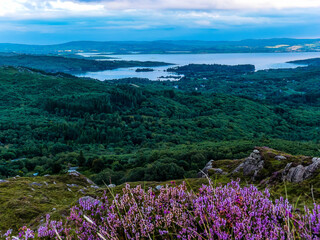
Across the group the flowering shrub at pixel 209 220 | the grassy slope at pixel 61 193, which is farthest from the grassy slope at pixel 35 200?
the flowering shrub at pixel 209 220

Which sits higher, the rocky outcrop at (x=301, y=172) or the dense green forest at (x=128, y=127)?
the rocky outcrop at (x=301, y=172)

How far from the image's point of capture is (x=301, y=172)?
838cm

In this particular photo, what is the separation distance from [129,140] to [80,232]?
202ft

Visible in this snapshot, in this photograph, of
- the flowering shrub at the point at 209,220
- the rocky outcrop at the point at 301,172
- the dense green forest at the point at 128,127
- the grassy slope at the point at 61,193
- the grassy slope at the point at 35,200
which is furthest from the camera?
the dense green forest at the point at 128,127

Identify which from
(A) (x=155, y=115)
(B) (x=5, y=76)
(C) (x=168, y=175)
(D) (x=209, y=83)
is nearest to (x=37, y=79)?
(B) (x=5, y=76)

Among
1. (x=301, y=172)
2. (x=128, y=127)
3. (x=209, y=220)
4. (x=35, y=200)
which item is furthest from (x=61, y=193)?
(x=128, y=127)

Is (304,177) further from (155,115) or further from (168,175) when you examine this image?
(155,115)

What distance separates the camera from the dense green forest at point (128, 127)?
29891 mm

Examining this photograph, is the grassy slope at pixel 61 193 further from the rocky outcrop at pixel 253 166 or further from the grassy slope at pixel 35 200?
the rocky outcrop at pixel 253 166

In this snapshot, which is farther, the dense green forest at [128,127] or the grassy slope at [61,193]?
the dense green forest at [128,127]

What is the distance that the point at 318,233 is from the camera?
2463mm

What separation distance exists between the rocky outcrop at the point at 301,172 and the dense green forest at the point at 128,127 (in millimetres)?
8825

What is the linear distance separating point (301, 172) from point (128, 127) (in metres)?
69.3

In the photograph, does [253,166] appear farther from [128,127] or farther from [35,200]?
[128,127]
